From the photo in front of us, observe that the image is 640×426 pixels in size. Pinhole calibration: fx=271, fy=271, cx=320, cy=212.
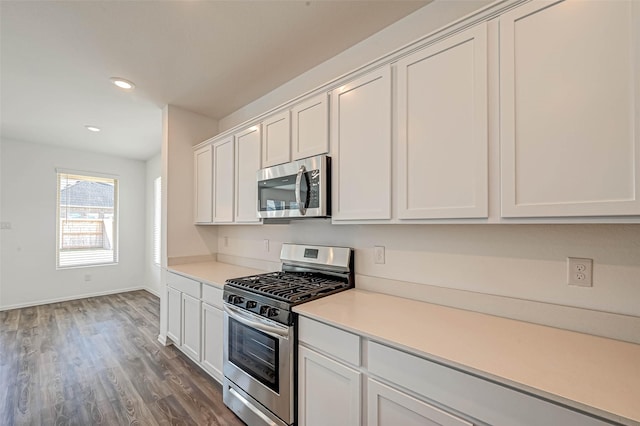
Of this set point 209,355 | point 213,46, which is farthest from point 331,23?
point 209,355

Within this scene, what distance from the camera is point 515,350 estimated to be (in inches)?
41.1

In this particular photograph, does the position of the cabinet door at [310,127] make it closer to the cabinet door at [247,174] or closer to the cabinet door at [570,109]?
the cabinet door at [247,174]

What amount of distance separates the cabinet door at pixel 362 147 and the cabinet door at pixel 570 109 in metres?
0.57

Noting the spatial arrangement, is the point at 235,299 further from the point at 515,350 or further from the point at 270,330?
the point at 515,350

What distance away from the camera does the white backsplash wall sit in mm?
1136

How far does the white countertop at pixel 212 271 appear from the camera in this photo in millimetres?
2394

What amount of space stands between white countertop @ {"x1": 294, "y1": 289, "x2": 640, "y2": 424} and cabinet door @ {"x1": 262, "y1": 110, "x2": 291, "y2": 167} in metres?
1.21

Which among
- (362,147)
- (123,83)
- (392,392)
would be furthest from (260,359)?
(123,83)

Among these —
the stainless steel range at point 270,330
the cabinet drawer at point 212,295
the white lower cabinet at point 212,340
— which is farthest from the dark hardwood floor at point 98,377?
the cabinet drawer at point 212,295

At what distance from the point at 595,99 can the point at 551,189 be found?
0.34m

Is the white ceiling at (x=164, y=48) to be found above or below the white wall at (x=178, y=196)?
above

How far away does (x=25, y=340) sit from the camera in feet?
10.7

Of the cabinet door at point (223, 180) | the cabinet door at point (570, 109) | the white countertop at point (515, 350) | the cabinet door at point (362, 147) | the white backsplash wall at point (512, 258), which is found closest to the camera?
the white countertop at point (515, 350)

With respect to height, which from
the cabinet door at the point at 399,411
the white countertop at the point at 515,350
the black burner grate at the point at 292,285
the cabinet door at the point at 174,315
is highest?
the black burner grate at the point at 292,285
